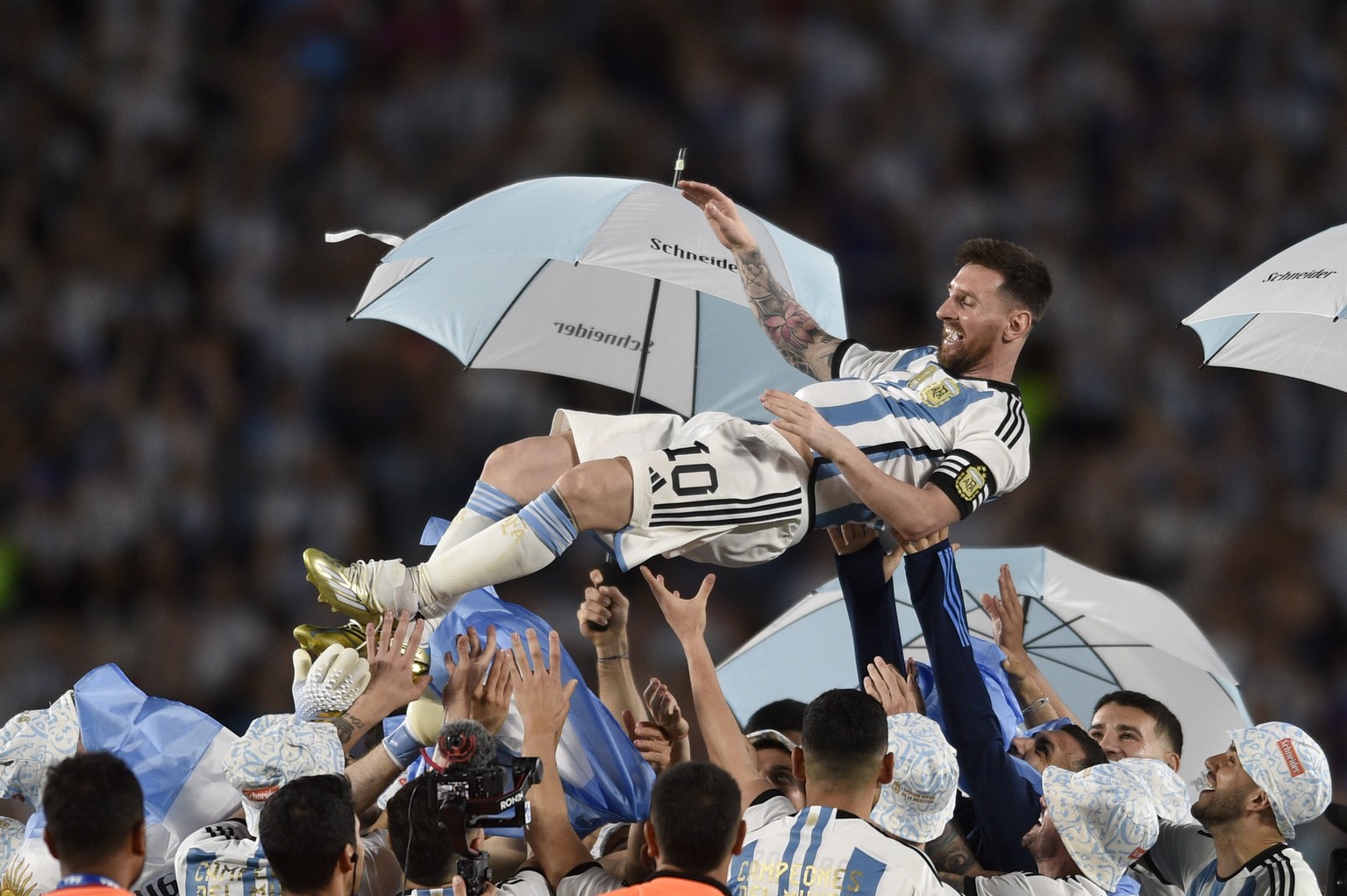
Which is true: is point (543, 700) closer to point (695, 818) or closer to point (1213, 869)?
point (695, 818)

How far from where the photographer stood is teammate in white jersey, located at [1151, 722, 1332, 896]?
4426mm

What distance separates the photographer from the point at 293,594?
9695 millimetres

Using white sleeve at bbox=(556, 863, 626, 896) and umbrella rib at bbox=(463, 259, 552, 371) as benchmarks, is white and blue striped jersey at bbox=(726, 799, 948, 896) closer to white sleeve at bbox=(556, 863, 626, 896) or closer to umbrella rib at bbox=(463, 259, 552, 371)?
white sleeve at bbox=(556, 863, 626, 896)

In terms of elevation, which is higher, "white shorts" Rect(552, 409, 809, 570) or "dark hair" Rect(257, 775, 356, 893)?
"white shorts" Rect(552, 409, 809, 570)

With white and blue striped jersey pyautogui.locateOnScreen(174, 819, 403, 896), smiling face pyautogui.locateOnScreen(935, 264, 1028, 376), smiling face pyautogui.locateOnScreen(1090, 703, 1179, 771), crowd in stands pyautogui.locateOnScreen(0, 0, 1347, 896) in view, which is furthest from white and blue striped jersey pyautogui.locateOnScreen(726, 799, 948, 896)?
crowd in stands pyautogui.locateOnScreen(0, 0, 1347, 896)

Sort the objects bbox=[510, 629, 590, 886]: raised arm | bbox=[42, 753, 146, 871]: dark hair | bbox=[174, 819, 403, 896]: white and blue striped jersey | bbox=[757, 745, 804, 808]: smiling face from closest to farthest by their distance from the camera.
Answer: bbox=[42, 753, 146, 871]: dark hair < bbox=[174, 819, 403, 896]: white and blue striped jersey < bbox=[510, 629, 590, 886]: raised arm < bbox=[757, 745, 804, 808]: smiling face

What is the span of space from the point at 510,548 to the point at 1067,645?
324 cm

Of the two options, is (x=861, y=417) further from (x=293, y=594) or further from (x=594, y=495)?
(x=293, y=594)

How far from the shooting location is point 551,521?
463 cm

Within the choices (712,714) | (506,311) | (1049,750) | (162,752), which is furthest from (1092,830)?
(506,311)

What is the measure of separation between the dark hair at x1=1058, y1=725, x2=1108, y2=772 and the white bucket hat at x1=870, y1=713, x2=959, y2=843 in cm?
80

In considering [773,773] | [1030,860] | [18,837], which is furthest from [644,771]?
[18,837]

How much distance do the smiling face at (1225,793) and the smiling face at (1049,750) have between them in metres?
0.37

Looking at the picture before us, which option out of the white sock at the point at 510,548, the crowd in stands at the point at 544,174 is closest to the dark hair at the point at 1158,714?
the white sock at the point at 510,548
